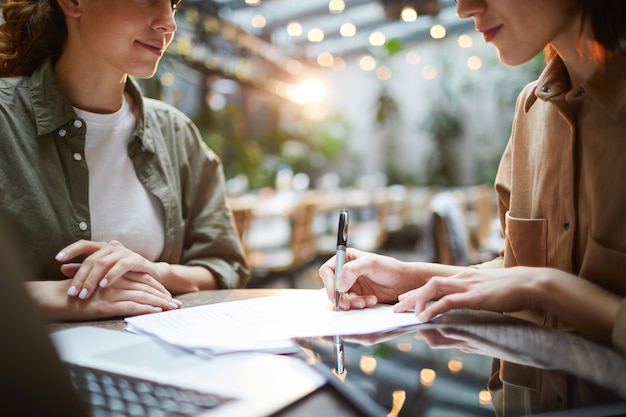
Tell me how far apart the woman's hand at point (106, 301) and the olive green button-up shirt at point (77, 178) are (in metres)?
0.17

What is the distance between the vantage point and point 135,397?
591 mm

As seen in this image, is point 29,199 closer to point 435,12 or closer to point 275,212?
point 275,212

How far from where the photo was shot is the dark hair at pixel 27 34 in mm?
1234

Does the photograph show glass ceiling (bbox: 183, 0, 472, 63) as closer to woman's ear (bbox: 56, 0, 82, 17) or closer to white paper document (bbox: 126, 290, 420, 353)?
woman's ear (bbox: 56, 0, 82, 17)

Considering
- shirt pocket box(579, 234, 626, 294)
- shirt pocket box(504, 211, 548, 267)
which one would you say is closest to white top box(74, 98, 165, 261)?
shirt pocket box(504, 211, 548, 267)

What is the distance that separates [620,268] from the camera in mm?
825

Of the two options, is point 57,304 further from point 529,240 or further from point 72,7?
point 529,240

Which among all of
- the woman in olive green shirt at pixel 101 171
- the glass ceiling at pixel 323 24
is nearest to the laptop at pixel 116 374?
the woman in olive green shirt at pixel 101 171

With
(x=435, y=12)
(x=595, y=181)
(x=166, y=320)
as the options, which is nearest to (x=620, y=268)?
(x=595, y=181)

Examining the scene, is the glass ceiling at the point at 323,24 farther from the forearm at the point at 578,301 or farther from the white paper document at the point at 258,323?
the forearm at the point at 578,301

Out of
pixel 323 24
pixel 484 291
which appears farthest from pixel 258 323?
pixel 323 24

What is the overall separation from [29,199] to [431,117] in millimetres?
10399

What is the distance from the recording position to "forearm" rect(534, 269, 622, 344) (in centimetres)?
76

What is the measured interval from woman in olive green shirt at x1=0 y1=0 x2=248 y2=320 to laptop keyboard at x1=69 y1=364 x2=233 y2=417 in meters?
0.34
